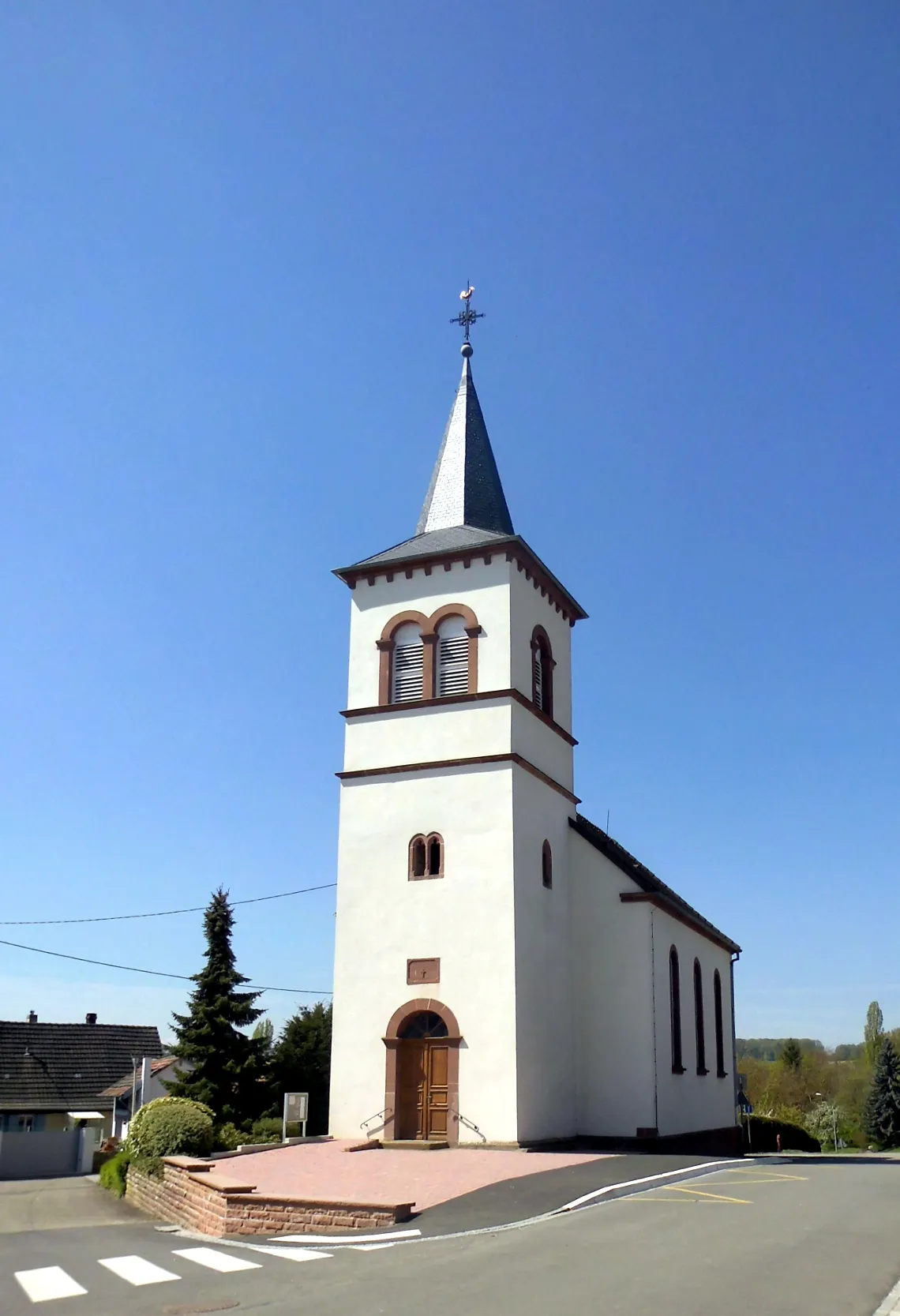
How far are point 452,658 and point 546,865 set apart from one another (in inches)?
207

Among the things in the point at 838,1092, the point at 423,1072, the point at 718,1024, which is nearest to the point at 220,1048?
the point at 423,1072

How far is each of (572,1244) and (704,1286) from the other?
2.53 meters

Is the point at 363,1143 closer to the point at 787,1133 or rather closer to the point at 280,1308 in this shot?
the point at 280,1308

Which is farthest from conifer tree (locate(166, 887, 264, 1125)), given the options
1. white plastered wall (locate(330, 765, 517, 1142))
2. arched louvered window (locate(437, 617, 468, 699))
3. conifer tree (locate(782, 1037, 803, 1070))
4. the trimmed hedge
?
conifer tree (locate(782, 1037, 803, 1070))

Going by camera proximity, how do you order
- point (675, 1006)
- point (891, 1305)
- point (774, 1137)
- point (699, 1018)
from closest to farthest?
point (891, 1305)
point (675, 1006)
point (699, 1018)
point (774, 1137)

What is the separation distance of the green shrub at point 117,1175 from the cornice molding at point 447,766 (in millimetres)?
9345

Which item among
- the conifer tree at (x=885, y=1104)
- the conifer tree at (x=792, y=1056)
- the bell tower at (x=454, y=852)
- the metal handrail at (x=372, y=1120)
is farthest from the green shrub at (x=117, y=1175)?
the conifer tree at (x=792, y=1056)

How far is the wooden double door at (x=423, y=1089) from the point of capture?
2314 centimetres

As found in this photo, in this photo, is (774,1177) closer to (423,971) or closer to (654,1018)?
(654,1018)

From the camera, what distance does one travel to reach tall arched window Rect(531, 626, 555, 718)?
2762 centimetres

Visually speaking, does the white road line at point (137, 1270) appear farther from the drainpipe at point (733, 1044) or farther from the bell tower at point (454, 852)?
the drainpipe at point (733, 1044)

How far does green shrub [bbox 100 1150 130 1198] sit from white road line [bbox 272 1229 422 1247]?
427 inches

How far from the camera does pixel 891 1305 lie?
9227 millimetres

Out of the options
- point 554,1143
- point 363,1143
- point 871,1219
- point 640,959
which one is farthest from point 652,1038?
point 871,1219
